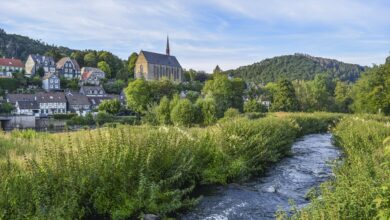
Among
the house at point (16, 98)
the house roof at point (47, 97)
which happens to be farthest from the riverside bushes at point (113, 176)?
the house roof at point (47, 97)

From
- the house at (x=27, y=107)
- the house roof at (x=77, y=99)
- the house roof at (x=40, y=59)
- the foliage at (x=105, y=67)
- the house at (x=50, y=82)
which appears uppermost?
the house roof at (x=40, y=59)

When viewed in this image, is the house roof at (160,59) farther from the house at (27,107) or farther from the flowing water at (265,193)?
the flowing water at (265,193)

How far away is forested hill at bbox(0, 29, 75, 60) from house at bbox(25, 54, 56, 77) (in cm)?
4000

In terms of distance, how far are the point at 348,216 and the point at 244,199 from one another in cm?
468

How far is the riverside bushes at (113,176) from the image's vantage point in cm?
647

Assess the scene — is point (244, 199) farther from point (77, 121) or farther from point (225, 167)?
point (77, 121)

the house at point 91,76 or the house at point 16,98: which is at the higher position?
the house at point 91,76

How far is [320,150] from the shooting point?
19.2m

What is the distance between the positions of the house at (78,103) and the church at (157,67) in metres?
34.6

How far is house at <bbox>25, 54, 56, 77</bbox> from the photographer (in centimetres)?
10675

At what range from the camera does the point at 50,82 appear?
95688mm

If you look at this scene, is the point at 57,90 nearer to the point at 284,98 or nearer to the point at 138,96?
the point at 138,96

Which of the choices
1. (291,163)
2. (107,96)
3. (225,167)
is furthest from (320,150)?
(107,96)

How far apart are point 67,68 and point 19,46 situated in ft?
179
